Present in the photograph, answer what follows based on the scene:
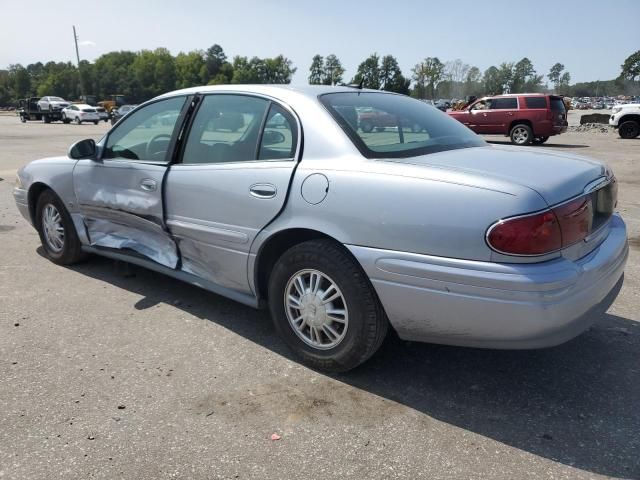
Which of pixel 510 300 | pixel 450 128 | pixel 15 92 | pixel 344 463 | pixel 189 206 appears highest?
pixel 15 92

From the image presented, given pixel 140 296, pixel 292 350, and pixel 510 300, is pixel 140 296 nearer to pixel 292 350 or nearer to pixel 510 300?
pixel 292 350

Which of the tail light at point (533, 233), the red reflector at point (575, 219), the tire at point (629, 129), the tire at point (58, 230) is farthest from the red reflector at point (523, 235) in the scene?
the tire at point (629, 129)

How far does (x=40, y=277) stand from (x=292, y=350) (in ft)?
8.87

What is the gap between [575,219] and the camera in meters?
2.50

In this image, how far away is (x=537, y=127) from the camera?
18.2m

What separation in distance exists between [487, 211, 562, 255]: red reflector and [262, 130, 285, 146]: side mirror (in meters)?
1.39

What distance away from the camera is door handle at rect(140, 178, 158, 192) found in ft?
12.1

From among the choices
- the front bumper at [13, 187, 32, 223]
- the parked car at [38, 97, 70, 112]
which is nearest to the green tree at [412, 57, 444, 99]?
the parked car at [38, 97, 70, 112]

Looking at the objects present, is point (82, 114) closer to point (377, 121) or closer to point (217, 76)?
point (377, 121)

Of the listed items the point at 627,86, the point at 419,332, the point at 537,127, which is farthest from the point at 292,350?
the point at 627,86

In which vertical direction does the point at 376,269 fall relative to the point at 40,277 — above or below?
above

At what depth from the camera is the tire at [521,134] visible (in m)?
18.4

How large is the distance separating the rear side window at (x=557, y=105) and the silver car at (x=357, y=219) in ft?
53.6

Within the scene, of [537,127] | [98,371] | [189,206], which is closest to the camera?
[98,371]
